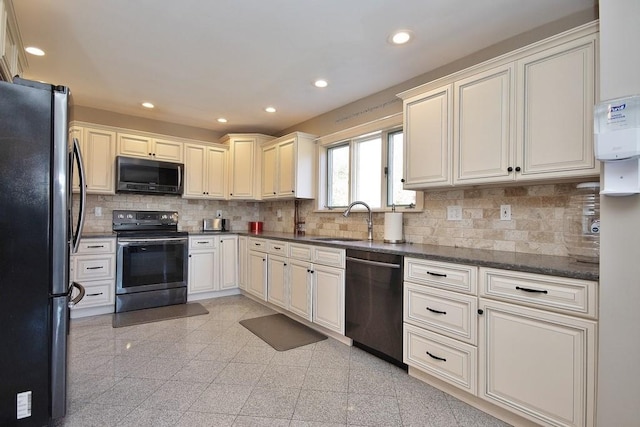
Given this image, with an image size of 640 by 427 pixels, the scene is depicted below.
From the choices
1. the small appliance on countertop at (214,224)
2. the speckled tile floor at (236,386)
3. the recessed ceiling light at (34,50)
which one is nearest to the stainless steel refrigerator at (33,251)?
the speckled tile floor at (236,386)

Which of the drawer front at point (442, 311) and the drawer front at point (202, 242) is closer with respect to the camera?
the drawer front at point (442, 311)

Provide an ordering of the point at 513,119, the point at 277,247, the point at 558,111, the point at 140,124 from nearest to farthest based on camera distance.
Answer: the point at 558,111, the point at 513,119, the point at 277,247, the point at 140,124

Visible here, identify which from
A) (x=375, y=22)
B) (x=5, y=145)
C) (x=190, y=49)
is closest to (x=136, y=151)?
(x=190, y=49)

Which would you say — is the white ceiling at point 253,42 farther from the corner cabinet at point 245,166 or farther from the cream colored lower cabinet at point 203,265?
the cream colored lower cabinet at point 203,265

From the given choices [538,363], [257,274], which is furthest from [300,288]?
[538,363]

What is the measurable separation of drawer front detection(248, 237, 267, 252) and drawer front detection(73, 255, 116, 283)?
1.55 metres

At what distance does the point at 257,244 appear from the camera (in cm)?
398

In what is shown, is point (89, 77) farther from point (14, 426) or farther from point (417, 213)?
point (417, 213)

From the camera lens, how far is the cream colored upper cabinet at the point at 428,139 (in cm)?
230

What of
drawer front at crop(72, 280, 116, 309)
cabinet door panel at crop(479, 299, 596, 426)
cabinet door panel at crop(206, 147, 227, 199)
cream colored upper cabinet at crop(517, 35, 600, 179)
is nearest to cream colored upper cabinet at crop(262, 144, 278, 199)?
cabinet door panel at crop(206, 147, 227, 199)

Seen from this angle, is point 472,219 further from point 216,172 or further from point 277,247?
point 216,172

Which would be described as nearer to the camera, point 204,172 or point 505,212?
point 505,212

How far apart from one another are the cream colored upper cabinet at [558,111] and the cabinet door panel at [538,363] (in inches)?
32.7

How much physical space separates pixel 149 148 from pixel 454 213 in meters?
3.74
